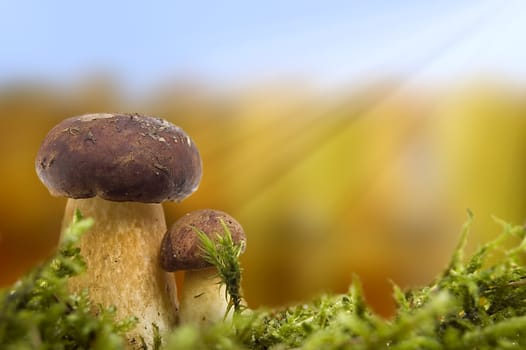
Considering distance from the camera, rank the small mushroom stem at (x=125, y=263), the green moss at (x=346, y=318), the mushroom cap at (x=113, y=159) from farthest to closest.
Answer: the small mushroom stem at (x=125, y=263) < the mushroom cap at (x=113, y=159) < the green moss at (x=346, y=318)

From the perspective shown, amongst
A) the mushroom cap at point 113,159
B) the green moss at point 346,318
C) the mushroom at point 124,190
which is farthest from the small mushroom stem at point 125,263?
the green moss at point 346,318

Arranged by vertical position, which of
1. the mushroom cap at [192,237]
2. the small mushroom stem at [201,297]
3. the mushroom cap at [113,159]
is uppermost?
the mushroom cap at [113,159]

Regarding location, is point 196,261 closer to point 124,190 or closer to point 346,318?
point 124,190

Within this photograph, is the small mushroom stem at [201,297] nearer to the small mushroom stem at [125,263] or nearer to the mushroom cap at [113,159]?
the small mushroom stem at [125,263]

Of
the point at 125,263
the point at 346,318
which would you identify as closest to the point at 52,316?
the point at 346,318

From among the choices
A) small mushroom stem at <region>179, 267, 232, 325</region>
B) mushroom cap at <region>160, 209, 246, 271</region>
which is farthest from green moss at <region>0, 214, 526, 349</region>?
small mushroom stem at <region>179, 267, 232, 325</region>

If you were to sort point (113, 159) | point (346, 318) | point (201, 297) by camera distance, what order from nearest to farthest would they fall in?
1. point (346, 318)
2. point (113, 159)
3. point (201, 297)

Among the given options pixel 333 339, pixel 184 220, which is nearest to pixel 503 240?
pixel 333 339
